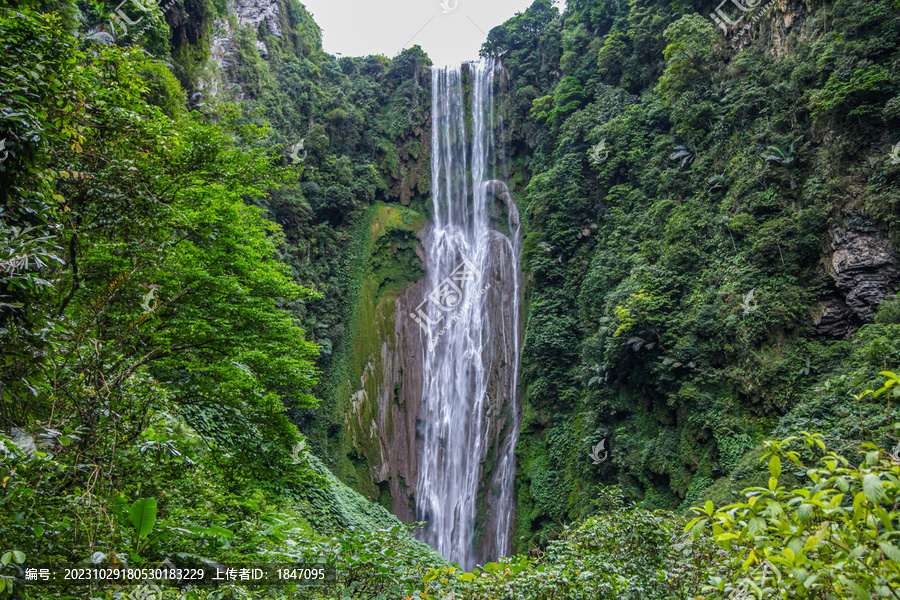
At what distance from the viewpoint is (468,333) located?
69.2 ft

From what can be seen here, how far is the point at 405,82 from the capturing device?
2653 cm

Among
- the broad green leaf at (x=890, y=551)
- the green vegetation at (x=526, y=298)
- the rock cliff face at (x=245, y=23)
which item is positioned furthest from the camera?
the rock cliff face at (x=245, y=23)

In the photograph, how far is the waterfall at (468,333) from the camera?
18.1 meters

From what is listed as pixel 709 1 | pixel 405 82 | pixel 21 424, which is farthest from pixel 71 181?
pixel 405 82

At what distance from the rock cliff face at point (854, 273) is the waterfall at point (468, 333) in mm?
11657

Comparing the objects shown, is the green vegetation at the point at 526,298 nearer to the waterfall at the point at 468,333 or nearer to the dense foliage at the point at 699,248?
the dense foliage at the point at 699,248

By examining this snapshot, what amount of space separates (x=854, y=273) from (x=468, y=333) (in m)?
13.9

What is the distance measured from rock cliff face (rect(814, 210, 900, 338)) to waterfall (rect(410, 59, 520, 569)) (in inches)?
459

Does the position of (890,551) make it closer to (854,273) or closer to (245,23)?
(854,273)

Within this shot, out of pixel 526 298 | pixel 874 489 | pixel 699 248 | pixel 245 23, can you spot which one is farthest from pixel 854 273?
pixel 245 23

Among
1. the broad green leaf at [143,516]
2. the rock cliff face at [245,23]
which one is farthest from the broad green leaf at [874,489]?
the rock cliff face at [245,23]

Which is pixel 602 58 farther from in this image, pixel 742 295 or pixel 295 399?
pixel 295 399

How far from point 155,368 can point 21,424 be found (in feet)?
10.9

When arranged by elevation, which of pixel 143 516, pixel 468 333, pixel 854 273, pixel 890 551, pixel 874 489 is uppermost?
pixel 468 333
